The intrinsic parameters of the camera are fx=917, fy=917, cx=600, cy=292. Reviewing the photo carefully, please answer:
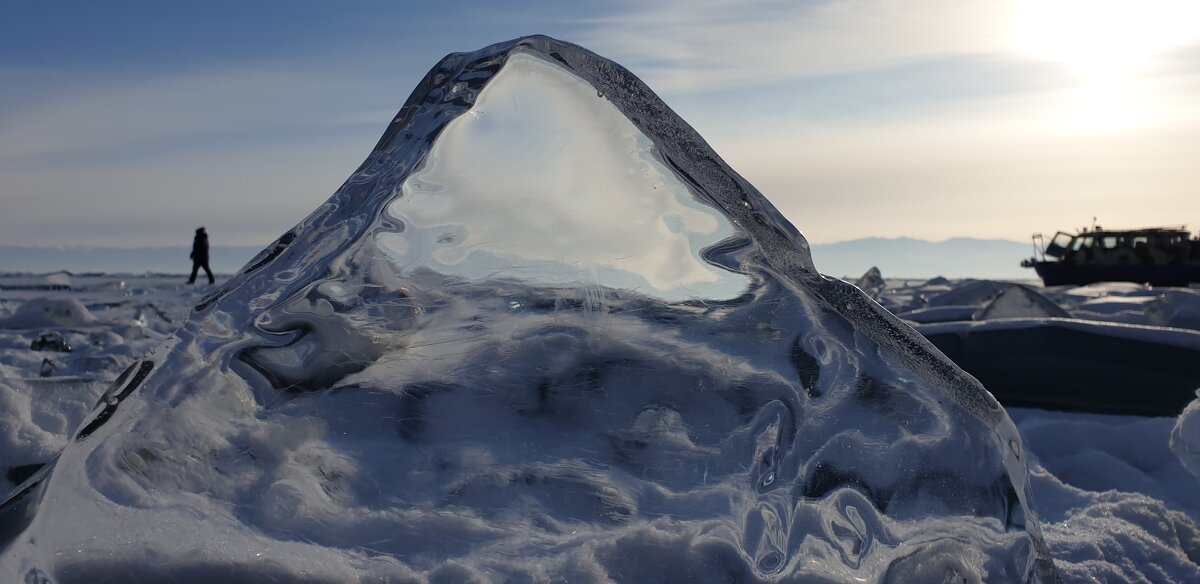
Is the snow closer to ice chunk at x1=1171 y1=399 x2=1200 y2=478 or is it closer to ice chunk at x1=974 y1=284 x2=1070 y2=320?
ice chunk at x1=1171 y1=399 x2=1200 y2=478

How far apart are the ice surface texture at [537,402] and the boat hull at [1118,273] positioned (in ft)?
103

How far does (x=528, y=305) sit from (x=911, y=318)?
3710 millimetres

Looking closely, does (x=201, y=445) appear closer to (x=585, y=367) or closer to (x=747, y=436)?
(x=585, y=367)

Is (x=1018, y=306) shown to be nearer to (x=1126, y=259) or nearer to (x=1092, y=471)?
(x=1092, y=471)

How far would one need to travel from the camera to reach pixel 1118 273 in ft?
98.2

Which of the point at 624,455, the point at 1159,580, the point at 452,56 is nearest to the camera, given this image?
the point at 624,455

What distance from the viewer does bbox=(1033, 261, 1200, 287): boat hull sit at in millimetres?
28688

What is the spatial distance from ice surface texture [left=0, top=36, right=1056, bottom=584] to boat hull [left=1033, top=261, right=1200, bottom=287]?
31289 millimetres

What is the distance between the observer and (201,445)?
1.10 metres

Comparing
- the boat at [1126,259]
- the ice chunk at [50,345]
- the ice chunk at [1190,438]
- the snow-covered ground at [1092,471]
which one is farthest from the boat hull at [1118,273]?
the ice chunk at [50,345]

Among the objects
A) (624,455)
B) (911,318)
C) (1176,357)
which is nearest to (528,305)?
(624,455)

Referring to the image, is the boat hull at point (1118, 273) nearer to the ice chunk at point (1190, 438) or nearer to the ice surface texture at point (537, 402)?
the ice chunk at point (1190, 438)

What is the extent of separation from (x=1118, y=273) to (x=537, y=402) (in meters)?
33.4

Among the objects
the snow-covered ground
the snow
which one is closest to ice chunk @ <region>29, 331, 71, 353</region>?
the snow-covered ground
